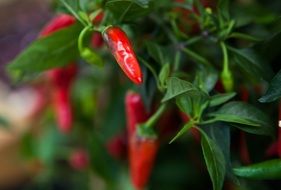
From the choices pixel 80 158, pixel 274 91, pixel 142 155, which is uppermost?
pixel 274 91

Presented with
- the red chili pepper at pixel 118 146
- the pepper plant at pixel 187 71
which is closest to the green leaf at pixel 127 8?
the pepper plant at pixel 187 71

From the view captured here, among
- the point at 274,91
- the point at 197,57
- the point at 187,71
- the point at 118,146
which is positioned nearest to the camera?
the point at 274,91

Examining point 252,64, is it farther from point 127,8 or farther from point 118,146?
point 118,146

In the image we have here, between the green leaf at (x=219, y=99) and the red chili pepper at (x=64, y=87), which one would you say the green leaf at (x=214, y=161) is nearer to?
the green leaf at (x=219, y=99)

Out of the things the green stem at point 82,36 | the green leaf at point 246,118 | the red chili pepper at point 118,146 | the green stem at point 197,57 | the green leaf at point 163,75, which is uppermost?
the green stem at point 82,36

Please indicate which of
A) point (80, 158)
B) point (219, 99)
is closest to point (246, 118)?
point (219, 99)

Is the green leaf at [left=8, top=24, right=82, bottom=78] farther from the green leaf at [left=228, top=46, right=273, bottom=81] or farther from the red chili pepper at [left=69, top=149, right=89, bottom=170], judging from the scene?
the red chili pepper at [left=69, top=149, right=89, bottom=170]
